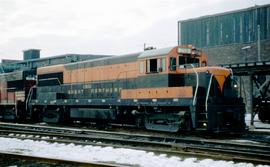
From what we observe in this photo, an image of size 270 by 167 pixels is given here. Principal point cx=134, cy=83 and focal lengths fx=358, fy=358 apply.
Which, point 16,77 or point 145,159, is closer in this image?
point 145,159

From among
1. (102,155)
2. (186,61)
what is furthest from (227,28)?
(102,155)

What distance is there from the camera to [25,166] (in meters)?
7.58

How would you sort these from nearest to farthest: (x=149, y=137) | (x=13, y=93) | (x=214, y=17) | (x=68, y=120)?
1. (x=149, y=137)
2. (x=68, y=120)
3. (x=13, y=93)
4. (x=214, y=17)

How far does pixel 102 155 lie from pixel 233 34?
28154 mm

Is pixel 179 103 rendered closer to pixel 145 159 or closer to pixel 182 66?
pixel 182 66

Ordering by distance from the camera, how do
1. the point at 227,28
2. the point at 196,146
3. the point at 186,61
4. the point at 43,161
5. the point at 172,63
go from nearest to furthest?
1. the point at 43,161
2. the point at 196,146
3. the point at 172,63
4. the point at 186,61
5. the point at 227,28

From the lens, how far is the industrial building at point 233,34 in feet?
107

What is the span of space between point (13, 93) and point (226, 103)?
14.5 meters

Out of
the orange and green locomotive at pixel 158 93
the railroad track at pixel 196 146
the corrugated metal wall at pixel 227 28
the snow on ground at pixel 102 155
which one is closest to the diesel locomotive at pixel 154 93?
the orange and green locomotive at pixel 158 93

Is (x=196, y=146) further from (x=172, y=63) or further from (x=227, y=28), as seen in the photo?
(x=227, y=28)

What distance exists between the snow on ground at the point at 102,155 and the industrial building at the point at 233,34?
24.0m

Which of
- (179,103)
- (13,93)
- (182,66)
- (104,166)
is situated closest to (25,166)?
(104,166)

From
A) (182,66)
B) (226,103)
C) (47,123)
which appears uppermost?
(182,66)

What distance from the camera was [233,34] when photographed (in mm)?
34281
